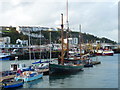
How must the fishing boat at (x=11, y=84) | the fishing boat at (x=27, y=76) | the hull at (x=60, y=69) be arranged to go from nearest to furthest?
1. the fishing boat at (x=11, y=84)
2. the fishing boat at (x=27, y=76)
3. the hull at (x=60, y=69)

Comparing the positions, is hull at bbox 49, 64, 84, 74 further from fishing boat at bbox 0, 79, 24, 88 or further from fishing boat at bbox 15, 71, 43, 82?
fishing boat at bbox 0, 79, 24, 88

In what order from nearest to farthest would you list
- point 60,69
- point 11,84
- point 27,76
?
1. point 11,84
2. point 27,76
3. point 60,69

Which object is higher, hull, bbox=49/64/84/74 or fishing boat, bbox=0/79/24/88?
hull, bbox=49/64/84/74

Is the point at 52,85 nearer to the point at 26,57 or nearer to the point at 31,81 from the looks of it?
the point at 31,81

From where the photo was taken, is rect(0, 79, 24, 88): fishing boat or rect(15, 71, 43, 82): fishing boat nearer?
rect(0, 79, 24, 88): fishing boat

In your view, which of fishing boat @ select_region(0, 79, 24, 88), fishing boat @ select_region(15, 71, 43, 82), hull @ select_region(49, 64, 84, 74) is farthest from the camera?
hull @ select_region(49, 64, 84, 74)

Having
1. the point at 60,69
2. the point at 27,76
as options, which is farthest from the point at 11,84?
the point at 60,69

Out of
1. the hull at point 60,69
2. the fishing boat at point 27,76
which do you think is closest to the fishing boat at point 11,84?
the fishing boat at point 27,76

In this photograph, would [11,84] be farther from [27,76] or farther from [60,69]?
[60,69]

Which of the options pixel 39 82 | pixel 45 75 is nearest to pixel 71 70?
pixel 45 75

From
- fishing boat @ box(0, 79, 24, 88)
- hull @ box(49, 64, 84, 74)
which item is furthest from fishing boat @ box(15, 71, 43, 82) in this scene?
hull @ box(49, 64, 84, 74)

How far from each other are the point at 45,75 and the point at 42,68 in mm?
4655

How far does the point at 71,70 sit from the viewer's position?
135ft

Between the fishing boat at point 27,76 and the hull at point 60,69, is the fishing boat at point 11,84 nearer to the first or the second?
the fishing boat at point 27,76
